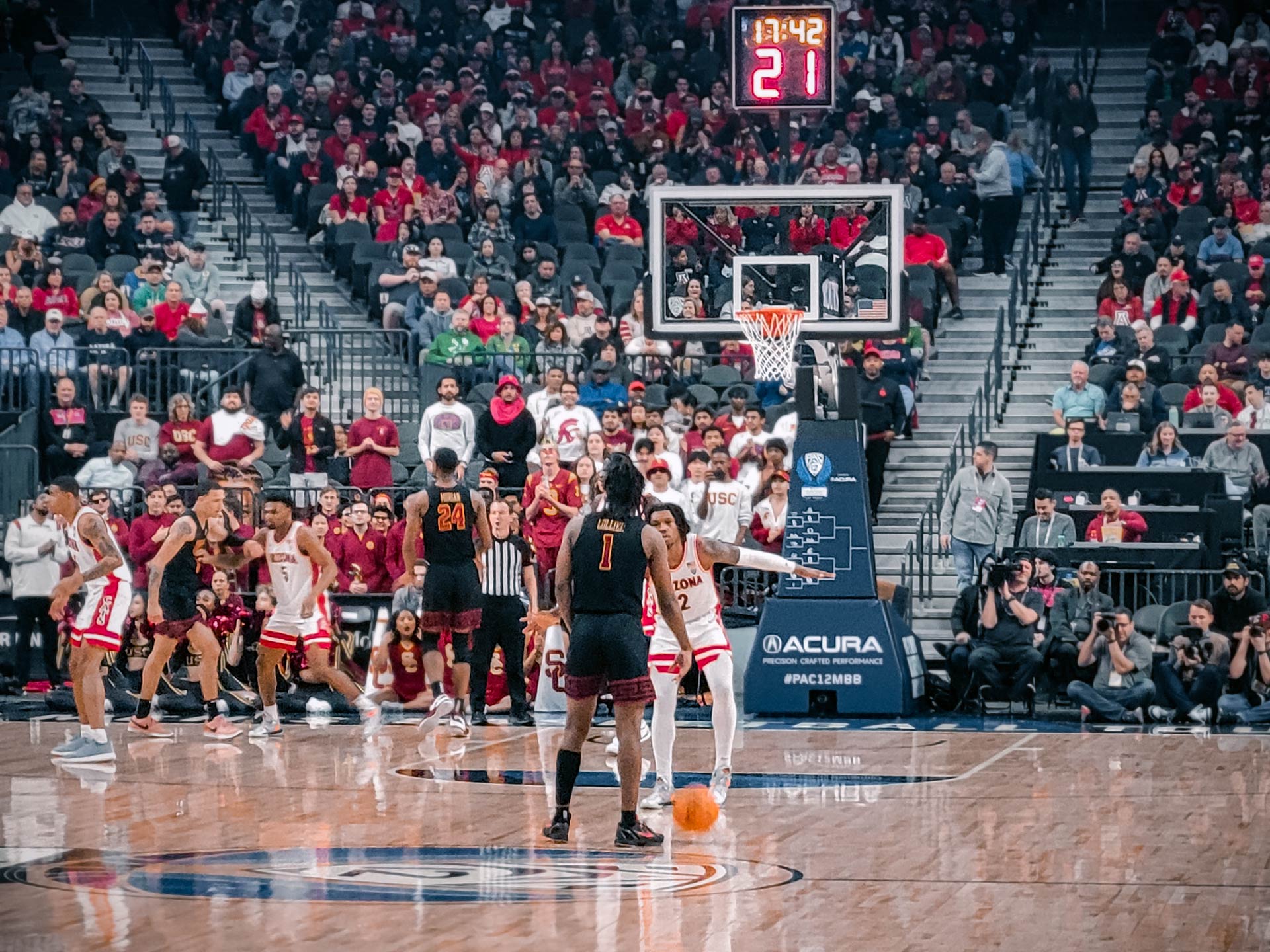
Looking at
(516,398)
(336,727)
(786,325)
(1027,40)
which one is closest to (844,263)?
(786,325)

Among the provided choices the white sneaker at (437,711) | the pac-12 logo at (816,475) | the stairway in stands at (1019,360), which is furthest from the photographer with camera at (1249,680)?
the white sneaker at (437,711)

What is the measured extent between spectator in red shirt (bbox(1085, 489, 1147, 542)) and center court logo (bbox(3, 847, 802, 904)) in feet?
29.6

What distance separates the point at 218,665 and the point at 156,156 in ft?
39.6

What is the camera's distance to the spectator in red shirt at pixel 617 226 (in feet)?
76.4

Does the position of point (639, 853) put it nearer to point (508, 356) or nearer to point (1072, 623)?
point (1072, 623)

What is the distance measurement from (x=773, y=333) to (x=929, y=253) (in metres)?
7.01

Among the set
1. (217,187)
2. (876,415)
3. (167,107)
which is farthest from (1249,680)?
(167,107)

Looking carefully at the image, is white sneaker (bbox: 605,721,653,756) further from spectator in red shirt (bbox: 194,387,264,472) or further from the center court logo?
spectator in red shirt (bbox: 194,387,264,472)

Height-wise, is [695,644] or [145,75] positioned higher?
[145,75]

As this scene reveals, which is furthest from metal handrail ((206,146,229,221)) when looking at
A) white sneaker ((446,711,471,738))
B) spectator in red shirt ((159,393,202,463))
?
white sneaker ((446,711,471,738))

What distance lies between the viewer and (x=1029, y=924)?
7.73 m

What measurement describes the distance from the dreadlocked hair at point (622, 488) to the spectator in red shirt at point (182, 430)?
10295 mm

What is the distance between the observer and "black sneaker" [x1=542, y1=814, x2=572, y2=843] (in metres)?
9.72

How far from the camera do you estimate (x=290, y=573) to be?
47.1 ft
